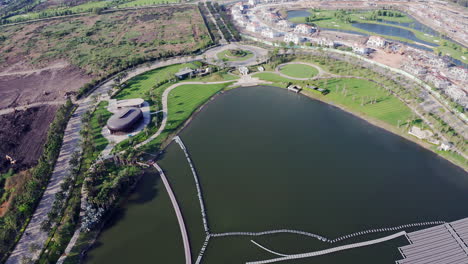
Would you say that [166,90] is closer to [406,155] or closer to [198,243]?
[198,243]

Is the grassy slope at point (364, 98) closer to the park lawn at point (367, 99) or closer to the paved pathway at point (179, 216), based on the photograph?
the park lawn at point (367, 99)

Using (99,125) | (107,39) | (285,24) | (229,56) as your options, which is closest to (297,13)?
(285,24)

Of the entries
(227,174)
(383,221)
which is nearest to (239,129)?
(227,174)

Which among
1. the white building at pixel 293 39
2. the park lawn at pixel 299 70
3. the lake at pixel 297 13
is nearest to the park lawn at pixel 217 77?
the park lawn at pixel 299 70

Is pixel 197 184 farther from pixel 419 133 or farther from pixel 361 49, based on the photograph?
pixel 361 49

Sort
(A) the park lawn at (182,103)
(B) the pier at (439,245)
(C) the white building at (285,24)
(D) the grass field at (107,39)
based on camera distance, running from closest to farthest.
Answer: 1. (B) the pier at (439,245)
2. (A) the park lawn at (182,103)
3. (D) the grass field at (107,39)
4. (C) the white building at (285,24)

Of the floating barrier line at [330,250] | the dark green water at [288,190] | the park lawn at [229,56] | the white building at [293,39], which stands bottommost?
the floating barrier line at [330,250]
